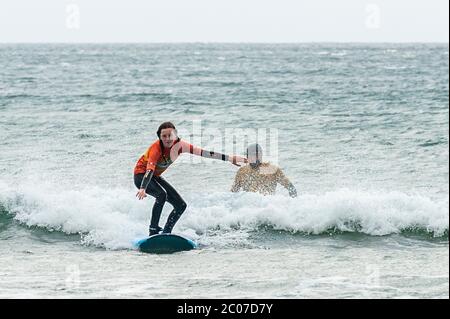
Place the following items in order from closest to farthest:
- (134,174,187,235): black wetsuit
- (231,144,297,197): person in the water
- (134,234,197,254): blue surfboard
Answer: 1. (134,234,197,254): blue surfboard
2. (134,174,187,235): black wetsuit
3. (231,144,297,197): person in the water

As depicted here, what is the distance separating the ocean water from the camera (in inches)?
356

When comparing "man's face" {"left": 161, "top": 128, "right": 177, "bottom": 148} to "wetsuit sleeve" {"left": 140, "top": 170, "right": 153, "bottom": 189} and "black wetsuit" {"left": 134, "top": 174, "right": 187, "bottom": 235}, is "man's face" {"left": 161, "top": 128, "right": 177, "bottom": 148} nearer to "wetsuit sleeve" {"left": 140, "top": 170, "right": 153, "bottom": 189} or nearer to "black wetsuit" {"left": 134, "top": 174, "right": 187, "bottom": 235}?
"wetsuit sleeve" {"left": 140, "top": 170, "right": 153, "bottom": 189}

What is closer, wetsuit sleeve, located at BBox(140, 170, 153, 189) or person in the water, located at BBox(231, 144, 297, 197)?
wetsuit sleeve, located at BBox(140, 170, 153, 189)

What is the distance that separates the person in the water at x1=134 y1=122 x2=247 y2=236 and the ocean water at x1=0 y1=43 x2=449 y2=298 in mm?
656

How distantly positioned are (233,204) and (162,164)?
9.09 ft

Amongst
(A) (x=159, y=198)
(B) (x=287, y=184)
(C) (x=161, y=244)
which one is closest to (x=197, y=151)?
(A) (x=159, y=198)

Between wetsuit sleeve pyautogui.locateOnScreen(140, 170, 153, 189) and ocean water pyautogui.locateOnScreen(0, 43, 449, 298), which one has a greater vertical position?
wetsuit sleeve pyautogui.locateOnScreen(140, 170, 153, 189)

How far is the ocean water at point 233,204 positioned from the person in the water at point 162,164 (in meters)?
0.66

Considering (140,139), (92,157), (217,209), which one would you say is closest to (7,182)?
(92,157)

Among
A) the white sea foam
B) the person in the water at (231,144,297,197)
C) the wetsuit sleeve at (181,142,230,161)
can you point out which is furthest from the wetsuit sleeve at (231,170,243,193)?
the wetsuit sleeve at (181,142,230,161)

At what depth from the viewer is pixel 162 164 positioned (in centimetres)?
1059
